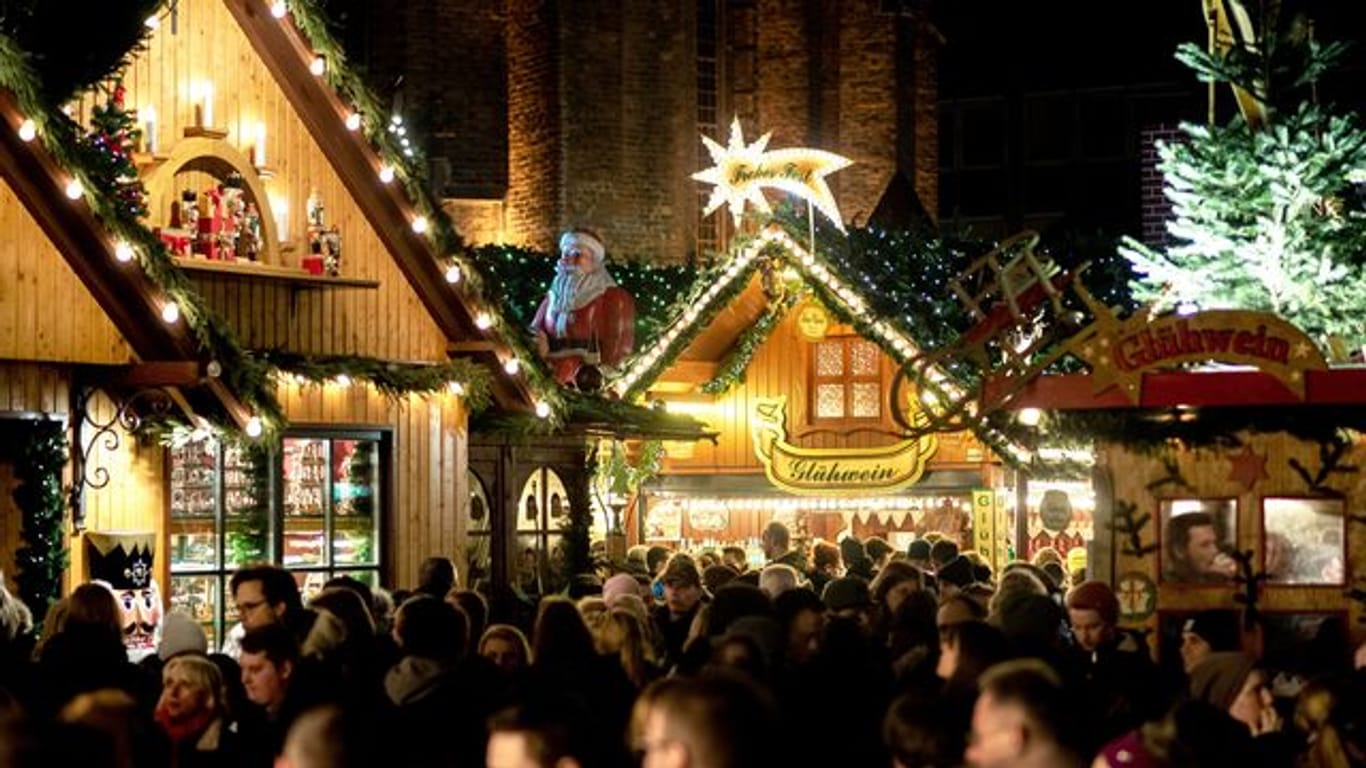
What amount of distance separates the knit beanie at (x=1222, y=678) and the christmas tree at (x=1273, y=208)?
9160 millimetres

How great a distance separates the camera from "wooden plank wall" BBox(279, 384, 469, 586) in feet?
66.6

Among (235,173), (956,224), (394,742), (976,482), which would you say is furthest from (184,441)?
(956,224)

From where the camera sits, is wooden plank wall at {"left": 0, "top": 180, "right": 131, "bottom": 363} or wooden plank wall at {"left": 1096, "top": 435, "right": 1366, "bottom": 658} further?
wooden plank wall at {"left": 1096, "top": 435, "right": 1366, "bottom": 658}

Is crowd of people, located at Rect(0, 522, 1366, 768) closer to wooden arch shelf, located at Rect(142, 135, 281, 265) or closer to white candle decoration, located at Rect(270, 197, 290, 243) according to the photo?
wooden arch shelf, located at Rect(142, 135, 281, 265)

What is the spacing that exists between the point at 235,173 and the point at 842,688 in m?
9.57

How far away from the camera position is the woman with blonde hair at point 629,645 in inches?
472

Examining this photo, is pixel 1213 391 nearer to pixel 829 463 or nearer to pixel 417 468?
pixel 417 468

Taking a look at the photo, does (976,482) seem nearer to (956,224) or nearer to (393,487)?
(393,487)

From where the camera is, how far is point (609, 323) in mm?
25297

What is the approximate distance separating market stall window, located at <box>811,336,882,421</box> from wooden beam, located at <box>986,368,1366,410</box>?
488 inches

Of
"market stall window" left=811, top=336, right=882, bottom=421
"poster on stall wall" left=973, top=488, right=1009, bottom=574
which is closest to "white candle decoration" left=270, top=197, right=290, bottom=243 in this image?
"poster on stall wall" left=973, top=488, right=1009, bottom=574

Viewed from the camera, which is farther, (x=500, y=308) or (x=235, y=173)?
(x=500, y=308)

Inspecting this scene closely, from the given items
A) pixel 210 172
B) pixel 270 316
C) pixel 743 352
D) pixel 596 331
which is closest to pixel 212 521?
pixel 270 316

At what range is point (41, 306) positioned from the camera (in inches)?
664
